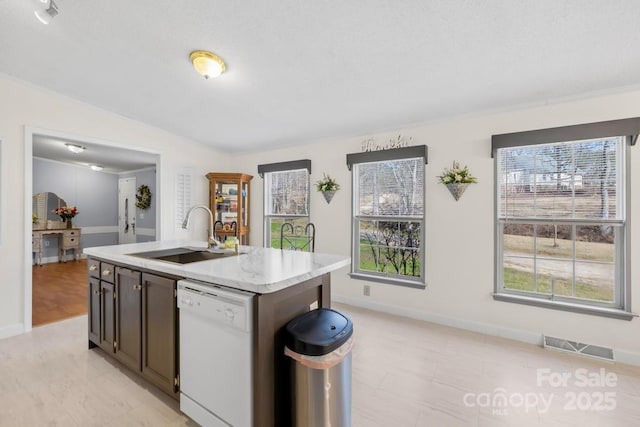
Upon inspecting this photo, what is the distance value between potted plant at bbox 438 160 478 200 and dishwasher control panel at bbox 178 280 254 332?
249 centimetres

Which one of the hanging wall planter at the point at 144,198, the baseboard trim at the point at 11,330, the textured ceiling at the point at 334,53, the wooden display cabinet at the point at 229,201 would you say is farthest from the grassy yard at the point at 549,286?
the hanging wall planter at the point at 144,198

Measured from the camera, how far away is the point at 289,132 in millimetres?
3924

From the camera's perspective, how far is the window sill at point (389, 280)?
3342mm

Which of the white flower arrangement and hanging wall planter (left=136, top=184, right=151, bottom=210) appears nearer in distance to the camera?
the white flower arrangement

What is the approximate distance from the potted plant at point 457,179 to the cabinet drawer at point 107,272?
10.4ft

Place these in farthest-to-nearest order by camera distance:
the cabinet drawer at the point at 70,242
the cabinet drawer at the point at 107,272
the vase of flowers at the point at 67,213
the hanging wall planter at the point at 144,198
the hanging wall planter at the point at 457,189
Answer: the hanging wall planter at the point at 144,198
the vase of flowers at the point at 67,213
the cabinet drawer at the point at 70,242
the hanging wall planter at the point at 457,189
the cabinet drawer at the point at 107,272

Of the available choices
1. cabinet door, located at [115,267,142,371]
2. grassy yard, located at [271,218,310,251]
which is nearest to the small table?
grassy yard, located at [271,218,310,251]

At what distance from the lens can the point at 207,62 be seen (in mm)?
2375

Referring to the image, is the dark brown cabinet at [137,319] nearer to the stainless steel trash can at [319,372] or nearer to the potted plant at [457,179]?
the stainless steel trash can at [319,372]

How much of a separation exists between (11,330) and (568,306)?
5473 mm

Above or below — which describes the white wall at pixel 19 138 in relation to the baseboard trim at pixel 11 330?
above

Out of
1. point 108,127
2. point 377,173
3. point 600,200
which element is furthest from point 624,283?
point 108,127

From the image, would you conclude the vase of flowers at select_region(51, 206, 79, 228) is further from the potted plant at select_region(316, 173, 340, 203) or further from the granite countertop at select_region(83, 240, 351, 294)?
the potted plant at select_region(316, 173, 340, 203)

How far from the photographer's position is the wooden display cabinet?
4715 mm
